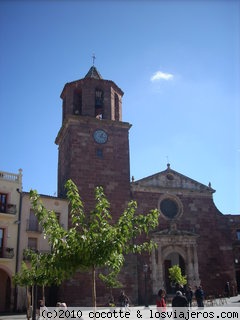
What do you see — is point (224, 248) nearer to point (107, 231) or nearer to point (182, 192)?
point (182, 192)

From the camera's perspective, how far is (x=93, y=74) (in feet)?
94.9

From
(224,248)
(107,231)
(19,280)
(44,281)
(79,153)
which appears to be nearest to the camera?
(107,231)

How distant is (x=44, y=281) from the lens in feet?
41.2

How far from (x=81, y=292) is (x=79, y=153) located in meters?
9.29

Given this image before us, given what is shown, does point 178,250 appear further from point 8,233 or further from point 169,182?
point 8,233

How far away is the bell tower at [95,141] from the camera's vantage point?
2636 cm

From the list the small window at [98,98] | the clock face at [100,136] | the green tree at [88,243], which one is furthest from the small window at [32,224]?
the green tree at [88,243]

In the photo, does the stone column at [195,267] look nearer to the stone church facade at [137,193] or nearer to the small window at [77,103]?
the stone church facade at [137,193]

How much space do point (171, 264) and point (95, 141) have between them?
1109 centimetres

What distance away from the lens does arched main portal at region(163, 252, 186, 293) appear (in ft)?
89.8

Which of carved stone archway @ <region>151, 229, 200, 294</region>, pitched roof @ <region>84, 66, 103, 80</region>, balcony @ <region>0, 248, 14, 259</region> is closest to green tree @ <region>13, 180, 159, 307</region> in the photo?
balcony @ <region>0, 248, 14, 259</region>

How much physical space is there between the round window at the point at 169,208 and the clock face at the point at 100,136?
683 cm

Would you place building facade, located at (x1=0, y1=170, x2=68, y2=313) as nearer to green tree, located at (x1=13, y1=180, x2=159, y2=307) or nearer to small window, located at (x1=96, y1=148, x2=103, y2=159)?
small window, located at (x1=96, y1=148, x2=103, y2=159)

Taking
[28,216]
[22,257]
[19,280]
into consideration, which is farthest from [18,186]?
[19,280]
